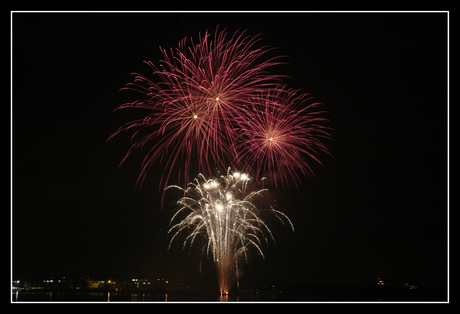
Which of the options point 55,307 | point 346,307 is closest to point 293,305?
point 346,307

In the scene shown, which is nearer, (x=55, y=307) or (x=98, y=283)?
(x=55, y=307)

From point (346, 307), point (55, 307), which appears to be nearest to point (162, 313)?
point (55, 307)

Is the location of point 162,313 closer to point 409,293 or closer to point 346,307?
point 346,307

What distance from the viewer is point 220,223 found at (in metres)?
38.5

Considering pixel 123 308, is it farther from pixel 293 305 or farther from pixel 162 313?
pixel 293 305

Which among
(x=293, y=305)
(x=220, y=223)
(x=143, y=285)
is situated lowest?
(x=143, y=285)

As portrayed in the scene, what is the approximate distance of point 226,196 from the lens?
37.8m

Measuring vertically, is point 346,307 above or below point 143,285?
above

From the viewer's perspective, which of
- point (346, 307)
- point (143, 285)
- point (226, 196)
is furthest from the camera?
point (143, 285)

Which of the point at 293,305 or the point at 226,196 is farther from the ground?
the point at 226,196

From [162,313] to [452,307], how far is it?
563 inches

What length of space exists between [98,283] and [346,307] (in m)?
140

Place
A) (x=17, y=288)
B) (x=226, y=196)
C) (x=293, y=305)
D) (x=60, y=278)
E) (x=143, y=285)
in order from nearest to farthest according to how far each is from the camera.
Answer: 1. (x=293, y=305)
2. (x=226, y=196)
3. (x=17, y=288)
4. (x=60, y=278)
5. (x=143, y=285)

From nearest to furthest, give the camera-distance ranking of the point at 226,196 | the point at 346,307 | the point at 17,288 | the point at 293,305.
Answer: the point at 346,307 < the point at 293,305 < the point at 226,196 < the point at 17,288
